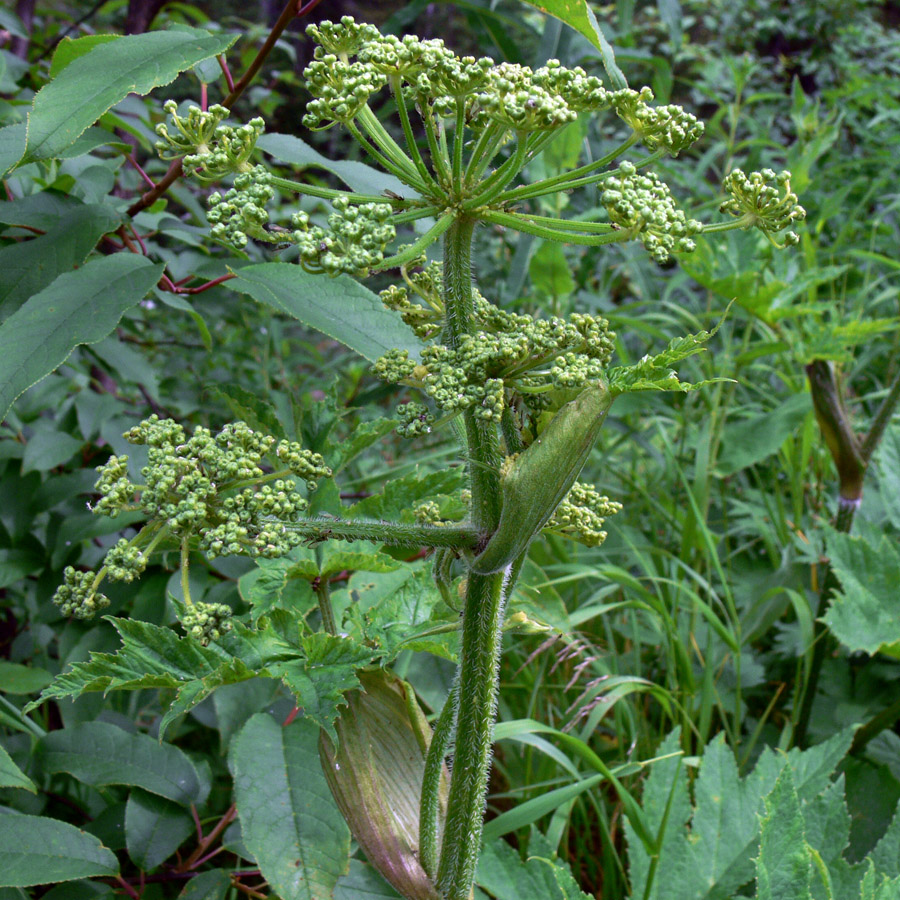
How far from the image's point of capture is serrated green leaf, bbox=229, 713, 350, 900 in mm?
1143

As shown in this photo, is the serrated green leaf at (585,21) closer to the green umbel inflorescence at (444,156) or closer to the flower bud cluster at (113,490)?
the green umbel inflorescence at (444,156)

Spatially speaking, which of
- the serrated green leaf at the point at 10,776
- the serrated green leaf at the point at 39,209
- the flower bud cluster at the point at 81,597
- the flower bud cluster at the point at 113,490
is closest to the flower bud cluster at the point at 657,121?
the flower bud cluster at the point at 113,490

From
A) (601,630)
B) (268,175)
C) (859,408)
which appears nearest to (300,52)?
(859,408)

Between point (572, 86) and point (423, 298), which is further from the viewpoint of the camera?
point (423, 298)

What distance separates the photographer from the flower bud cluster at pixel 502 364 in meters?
0.85

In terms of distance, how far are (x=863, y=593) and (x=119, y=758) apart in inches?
59.6

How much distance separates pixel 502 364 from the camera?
35.9 inches

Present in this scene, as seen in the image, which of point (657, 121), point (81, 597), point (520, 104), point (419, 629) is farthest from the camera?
point (419, 629)

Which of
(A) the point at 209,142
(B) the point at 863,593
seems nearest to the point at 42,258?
(A) the point at 209,142

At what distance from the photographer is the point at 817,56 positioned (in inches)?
332

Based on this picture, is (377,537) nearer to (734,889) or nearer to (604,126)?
(734,889)

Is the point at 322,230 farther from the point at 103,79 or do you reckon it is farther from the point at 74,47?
the point at 74,47

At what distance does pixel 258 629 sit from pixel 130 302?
56 cm

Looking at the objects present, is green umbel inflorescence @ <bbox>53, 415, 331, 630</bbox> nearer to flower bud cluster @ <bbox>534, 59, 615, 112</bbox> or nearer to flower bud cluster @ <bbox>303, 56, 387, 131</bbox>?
flower bud cluster @ <bbox>303, 56, 387, 131</bbox>
